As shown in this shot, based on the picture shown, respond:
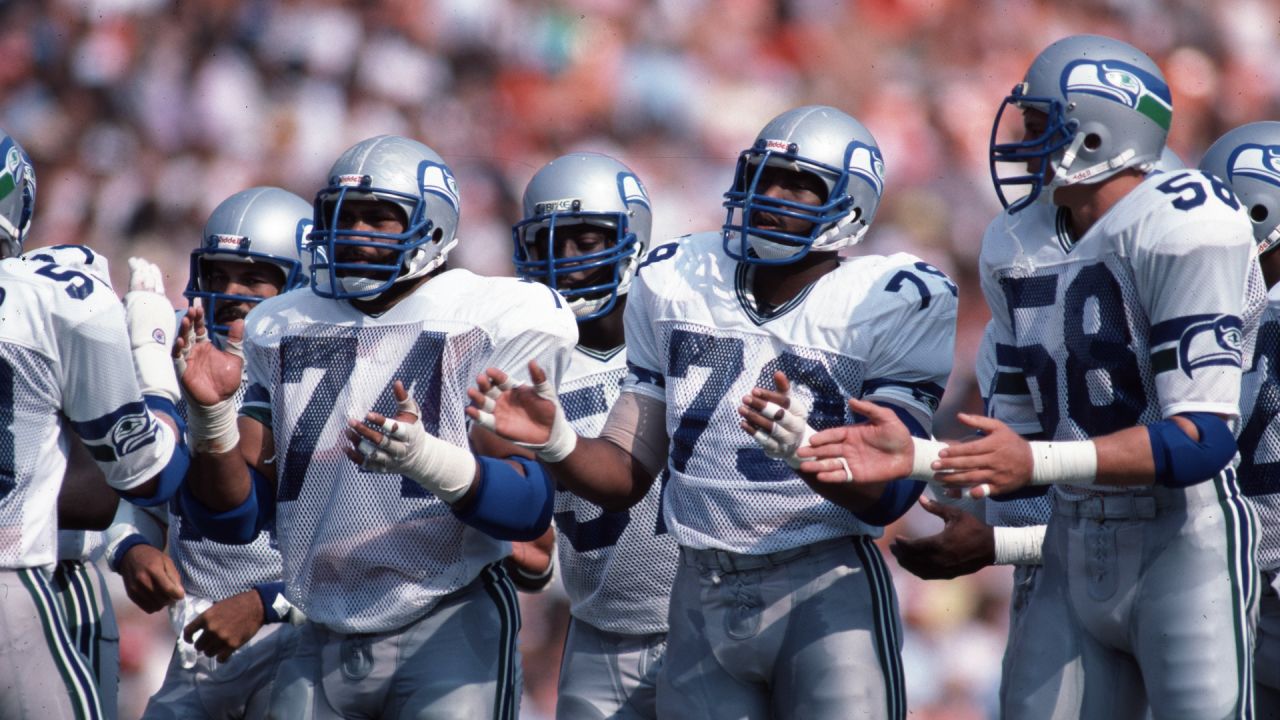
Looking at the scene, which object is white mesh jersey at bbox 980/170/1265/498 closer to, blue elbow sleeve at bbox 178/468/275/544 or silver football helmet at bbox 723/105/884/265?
silver football helmet at bbox 723/105/884/265

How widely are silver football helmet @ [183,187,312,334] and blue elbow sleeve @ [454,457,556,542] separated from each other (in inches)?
57.7

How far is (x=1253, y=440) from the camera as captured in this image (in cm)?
340

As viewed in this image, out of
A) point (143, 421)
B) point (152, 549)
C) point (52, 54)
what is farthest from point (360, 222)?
point (52, 54)

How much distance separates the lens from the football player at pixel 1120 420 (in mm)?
2598

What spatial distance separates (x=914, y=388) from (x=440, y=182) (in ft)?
3.39

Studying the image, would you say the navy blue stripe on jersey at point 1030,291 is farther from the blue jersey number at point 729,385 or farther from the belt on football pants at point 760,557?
the belt on football pants at point 760,557

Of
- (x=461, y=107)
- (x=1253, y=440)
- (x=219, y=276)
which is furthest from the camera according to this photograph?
(x=461, y=107)

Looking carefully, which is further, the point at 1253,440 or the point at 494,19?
the point at 494,19

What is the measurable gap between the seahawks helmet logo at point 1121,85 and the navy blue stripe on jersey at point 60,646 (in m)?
2.09

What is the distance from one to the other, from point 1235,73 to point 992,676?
8.55 ft

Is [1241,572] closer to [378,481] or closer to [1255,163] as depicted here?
[1255,163]

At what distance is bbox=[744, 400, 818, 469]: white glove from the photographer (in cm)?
257

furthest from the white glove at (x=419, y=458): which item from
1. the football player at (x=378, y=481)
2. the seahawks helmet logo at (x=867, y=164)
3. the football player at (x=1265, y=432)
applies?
the football player at (x=1265, y=432)

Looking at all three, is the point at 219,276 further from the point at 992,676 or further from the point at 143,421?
the point at 992,676
